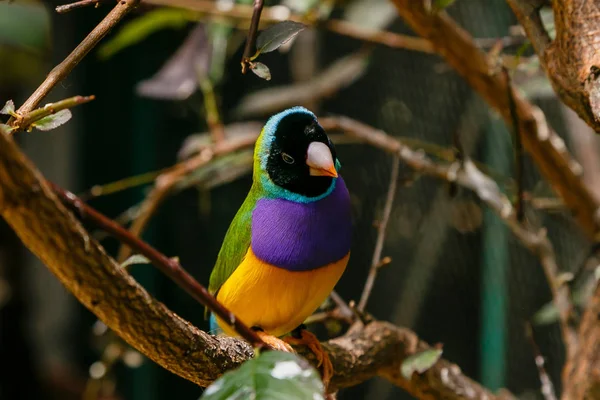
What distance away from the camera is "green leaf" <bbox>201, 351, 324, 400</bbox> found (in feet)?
1.41

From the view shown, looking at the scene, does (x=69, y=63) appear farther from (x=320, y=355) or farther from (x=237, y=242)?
(x=320, y=355)

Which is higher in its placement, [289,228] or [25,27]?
[25,27]

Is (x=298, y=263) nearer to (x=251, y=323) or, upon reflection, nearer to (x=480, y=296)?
(x=251, y=323)

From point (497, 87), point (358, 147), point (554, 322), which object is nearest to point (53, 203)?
point (497, 87)

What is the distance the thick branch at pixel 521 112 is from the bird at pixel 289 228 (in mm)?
400

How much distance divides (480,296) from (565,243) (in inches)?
8.2

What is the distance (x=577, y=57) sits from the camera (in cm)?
66

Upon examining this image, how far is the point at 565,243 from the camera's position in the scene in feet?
4.93

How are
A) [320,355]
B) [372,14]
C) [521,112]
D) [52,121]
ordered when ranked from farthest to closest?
[372,14], [521,112], [320,355], [52,121]

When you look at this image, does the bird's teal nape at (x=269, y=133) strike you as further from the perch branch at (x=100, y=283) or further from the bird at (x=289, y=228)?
the perch branch at (x=100, y=283)

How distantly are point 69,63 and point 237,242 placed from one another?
0.84 ft

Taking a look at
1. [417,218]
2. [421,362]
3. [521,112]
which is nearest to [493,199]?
[521,112]

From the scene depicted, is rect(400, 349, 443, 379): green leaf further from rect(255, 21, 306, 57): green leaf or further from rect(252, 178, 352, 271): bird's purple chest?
rect(255, 21, 306, 57): green leaf

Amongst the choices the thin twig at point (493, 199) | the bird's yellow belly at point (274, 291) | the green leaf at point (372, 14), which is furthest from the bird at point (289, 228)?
the green leaf at point (372, 14)
